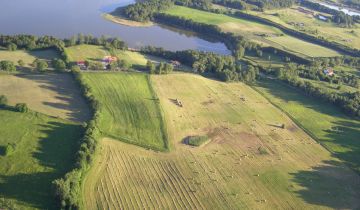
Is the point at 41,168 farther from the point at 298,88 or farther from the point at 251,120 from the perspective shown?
the point at 298,88

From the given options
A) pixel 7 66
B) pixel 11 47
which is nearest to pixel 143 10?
pixel 11 47

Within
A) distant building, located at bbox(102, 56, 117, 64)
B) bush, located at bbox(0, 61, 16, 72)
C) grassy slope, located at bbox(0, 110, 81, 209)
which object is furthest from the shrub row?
distant building, located at bbox(102, 56, 117, 64)

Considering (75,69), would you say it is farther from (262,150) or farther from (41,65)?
(262,150)

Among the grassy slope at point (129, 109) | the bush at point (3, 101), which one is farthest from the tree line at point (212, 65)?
the bush at point (3, 101)

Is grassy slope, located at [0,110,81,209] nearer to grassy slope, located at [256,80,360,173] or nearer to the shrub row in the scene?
the shrub row

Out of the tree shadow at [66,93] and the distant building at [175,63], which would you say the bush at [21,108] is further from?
the distant building at [175,63]

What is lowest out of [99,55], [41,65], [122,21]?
[41,65]
